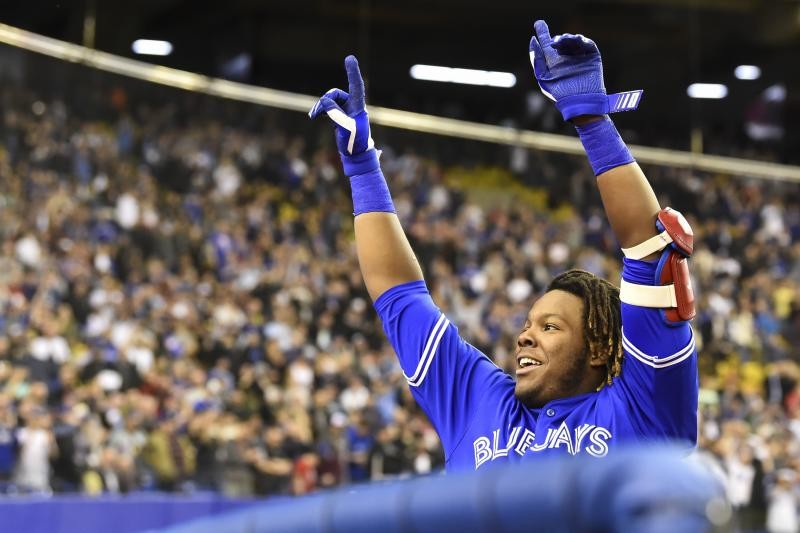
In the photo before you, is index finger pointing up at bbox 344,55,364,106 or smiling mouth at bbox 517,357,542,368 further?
index finger pointing up at bbox 344,55,364,106

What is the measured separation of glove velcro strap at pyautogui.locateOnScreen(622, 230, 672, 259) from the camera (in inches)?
90.7

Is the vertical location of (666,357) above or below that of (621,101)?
below

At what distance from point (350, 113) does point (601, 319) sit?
847mm

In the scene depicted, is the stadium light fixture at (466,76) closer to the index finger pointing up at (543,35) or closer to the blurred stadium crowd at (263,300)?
Answer: the blurred stadium crowd at (263,300)

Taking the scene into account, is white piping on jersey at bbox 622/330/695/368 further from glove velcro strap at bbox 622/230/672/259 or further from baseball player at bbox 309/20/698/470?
glove velcro strap at bbox 622/230/672/259

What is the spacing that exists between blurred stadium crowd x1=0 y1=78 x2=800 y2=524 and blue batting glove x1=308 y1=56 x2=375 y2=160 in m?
8.48

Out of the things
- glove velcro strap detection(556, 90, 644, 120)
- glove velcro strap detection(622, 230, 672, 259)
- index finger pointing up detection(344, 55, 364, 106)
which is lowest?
glove velcro strap detection(622, 230, 672, 259)

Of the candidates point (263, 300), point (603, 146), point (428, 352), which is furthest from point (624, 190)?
point (263, 300)

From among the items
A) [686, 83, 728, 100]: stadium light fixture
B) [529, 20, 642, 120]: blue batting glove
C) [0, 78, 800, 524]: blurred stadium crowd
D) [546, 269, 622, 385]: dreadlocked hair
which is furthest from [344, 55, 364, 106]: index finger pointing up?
[686, 83, 728, 100]: stadium light fixture

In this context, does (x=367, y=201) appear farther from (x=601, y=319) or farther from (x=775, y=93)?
(x=775, y=93)

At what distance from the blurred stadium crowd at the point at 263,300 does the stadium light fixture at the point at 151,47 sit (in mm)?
1806

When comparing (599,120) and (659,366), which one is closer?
(659,366)

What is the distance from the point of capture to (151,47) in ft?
69.1

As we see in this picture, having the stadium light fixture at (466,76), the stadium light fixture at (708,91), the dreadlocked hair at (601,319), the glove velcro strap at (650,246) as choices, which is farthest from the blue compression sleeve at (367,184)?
the stadium light fixture at (708,91)
